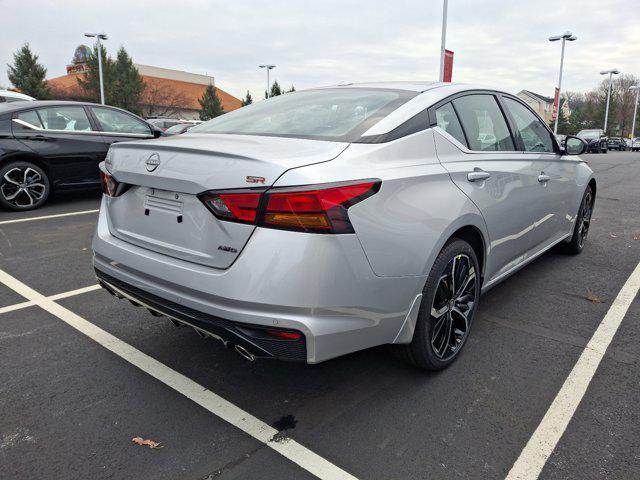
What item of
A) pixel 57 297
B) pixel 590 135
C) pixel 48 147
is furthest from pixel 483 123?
pixel 590 135

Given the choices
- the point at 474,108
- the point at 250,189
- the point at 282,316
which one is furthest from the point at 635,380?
the point at 250,189

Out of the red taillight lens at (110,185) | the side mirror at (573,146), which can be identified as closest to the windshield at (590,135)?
the side mirror at (573,146)

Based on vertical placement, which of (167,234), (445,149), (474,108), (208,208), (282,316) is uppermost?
(474,108)

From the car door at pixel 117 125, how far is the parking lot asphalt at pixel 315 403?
15.4 feet

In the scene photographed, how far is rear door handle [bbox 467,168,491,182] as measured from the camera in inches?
115

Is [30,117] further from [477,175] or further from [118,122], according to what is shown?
[477,175]

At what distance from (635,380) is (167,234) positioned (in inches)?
105

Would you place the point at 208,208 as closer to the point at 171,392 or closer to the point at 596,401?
the point at 171,392

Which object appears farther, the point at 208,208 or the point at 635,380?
the point at 635,380

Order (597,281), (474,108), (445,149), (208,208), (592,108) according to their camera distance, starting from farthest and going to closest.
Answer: (592,108)
(597,281)
(474,108)
(445,149)
(208,208)

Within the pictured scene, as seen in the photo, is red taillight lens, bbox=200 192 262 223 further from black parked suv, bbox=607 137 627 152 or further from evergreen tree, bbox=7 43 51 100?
evergreen tree, bbox=7 43 51 100

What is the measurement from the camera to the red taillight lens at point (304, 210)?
80.4 inches

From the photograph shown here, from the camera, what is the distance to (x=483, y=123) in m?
3.39

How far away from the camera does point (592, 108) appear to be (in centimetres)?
7694
